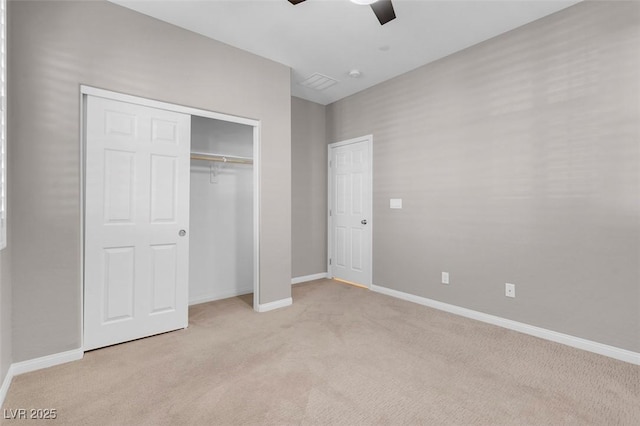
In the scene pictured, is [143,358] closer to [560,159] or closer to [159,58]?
[159,58]

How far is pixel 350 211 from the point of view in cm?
468

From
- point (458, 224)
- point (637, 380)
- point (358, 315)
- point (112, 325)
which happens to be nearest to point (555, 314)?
point (637, 380)

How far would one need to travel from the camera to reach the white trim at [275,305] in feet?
11.1

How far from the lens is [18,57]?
7.00 ft

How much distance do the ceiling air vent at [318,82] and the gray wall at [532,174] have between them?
82 centimetres

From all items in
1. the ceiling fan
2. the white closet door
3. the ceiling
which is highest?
the ceiling

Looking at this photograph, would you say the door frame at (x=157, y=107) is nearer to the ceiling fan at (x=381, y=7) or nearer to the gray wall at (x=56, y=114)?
the gray wall at (x=56, y=114)

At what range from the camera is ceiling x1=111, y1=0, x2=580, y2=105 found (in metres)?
2.57

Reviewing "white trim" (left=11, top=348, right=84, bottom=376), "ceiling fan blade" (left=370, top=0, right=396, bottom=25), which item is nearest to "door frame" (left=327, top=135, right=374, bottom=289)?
"ceiling fan blade" (left=370, top=0, right=396, bottom=25)

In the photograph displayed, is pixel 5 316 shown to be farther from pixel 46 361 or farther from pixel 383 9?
pixel 383 9

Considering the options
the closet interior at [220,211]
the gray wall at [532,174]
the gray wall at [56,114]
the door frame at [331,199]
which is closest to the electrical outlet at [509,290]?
the gray wall at [532,174]

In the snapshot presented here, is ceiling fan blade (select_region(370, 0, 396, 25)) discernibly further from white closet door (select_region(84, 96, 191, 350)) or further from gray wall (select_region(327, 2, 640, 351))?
white closet door (select_region(84, 96, 191, 350))

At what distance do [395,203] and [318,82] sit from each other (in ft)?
6.24

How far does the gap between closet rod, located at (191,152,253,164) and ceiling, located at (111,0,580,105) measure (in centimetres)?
119
